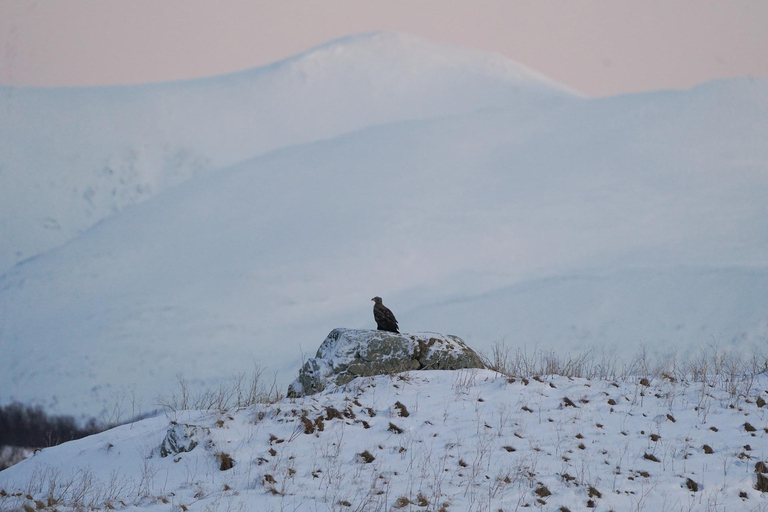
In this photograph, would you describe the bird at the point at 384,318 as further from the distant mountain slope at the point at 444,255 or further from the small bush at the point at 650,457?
the distant mountain slope at the point at 444,255

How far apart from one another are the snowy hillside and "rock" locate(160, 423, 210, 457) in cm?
2

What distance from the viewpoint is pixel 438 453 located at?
8594mm

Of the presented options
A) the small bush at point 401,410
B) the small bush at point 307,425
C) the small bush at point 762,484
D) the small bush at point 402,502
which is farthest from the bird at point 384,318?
the small bush at point 762,484

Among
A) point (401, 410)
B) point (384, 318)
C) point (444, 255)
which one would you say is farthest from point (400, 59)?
point (401, 410)

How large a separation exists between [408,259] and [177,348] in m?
19.5

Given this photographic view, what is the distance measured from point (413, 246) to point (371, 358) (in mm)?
47352

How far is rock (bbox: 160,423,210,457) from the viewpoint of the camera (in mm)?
8773

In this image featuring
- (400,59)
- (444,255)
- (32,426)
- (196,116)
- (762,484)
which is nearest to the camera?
(762,484)

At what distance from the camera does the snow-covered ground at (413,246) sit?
4906 centimetres

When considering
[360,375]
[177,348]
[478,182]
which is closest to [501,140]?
[478,182]

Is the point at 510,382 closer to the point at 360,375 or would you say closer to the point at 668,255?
the point at 360,375

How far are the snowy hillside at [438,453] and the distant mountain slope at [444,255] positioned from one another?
120ft

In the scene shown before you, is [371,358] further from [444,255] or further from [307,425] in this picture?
[444,255]

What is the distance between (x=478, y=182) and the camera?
64.9m
